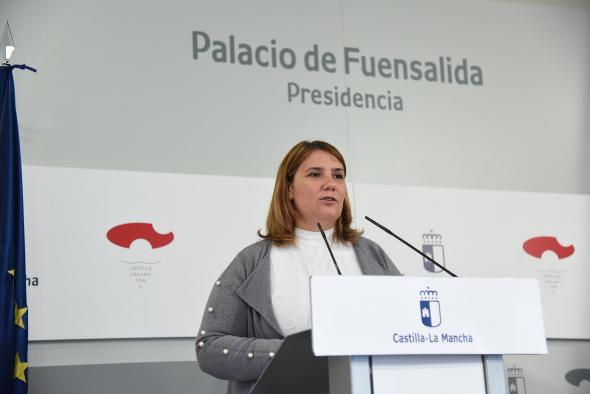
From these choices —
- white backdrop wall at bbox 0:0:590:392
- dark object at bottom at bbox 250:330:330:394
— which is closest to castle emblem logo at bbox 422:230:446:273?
white backdrop wall at bbox 0:0:590:392

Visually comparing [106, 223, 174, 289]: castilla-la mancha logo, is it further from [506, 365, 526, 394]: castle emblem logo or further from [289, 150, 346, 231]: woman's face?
[506, 365, 526, 394]: castle emblem logo

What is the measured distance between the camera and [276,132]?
14.2 ft

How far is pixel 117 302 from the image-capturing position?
3.72m

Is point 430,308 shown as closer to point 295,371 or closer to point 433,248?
point 295,371

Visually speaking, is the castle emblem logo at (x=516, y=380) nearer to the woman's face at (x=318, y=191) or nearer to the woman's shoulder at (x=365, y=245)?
the woman's shoulder at (x=365, y=245)

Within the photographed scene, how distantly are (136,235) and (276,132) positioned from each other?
1036 millimetres

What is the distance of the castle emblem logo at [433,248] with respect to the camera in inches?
172

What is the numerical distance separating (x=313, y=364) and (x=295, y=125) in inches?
108

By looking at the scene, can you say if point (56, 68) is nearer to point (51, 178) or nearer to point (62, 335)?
point (51, 178)

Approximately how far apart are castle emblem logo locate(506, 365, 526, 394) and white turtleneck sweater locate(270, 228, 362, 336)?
221cm

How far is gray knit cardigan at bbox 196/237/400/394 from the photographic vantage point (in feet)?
6.93

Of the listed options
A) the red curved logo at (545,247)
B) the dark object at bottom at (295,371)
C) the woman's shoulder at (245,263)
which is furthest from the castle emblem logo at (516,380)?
the dark object at bottom at (295,371)

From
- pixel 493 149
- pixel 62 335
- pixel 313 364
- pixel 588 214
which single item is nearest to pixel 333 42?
pixel 493 149

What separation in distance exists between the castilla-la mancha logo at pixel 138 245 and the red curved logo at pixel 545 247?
2.23 meters
